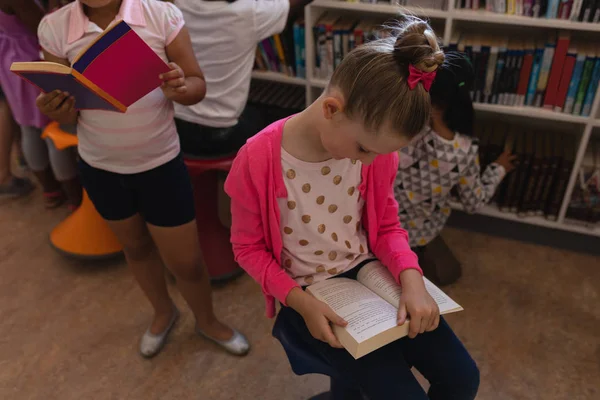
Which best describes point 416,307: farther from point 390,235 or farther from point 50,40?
point 50,40

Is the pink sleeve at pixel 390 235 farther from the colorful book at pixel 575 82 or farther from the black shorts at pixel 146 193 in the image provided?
the colorful book at pixel 575 82

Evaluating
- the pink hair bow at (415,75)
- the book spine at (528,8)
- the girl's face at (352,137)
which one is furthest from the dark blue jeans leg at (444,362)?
the book spine at (528,8)

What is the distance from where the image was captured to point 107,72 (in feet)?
3.51

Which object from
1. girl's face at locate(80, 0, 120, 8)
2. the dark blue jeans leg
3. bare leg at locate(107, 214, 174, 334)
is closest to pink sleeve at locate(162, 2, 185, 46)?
girl's face at locate(80, 0, 120, 8)

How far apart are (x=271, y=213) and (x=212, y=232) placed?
99cm

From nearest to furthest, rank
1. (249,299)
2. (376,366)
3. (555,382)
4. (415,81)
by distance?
(415,81) < (376,366) < (555,382) < (249,299)

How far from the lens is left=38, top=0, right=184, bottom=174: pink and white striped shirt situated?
1.18 m

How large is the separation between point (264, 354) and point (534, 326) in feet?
2.99

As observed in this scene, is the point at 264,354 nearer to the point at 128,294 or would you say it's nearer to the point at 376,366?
the point at 128,294

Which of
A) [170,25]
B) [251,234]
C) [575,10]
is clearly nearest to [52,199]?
[170,25]

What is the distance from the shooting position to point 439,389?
1097 mm

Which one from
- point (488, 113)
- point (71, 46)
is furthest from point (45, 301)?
point (488, 113)

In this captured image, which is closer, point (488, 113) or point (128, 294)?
point (128, 294)

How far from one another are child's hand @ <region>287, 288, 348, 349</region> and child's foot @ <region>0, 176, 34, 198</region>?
199 centimetres
